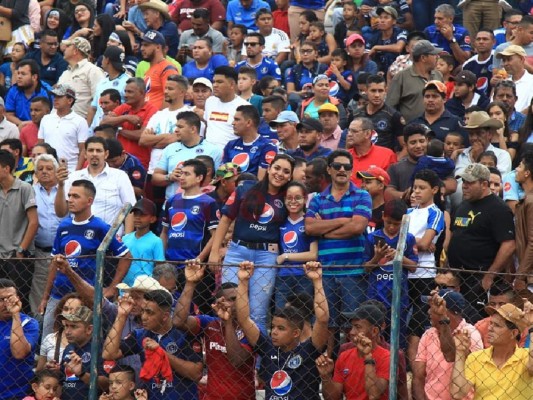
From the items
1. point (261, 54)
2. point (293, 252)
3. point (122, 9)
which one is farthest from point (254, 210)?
point (122, 9)

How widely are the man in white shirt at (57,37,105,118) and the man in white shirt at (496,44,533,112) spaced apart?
4879 millimetres

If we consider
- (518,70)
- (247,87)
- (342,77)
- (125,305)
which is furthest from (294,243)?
(342,77)

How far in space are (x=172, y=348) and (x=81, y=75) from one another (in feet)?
22.6

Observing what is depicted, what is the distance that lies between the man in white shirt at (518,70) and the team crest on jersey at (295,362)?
245 inches

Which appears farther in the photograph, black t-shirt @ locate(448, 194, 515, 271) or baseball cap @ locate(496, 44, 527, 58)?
baseball cap @ locate(496, 44, 527, 58)

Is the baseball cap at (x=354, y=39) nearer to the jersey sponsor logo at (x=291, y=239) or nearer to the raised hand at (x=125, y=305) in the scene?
the jersey sponsor logo at (x=291, y=239)

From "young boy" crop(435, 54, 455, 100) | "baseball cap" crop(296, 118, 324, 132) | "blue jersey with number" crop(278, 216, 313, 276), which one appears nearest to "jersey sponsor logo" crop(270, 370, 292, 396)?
"blue jersey with number" crop(278, 216, 313, 276)

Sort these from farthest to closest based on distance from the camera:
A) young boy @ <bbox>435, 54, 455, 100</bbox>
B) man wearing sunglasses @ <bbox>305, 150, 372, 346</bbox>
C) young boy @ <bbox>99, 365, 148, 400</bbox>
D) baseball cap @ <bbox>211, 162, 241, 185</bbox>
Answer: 1. young boy @ <bbox>435, 54, 455, 100</bbox>
2. baseball cap @ <bbox>211, 162, 241, 185</bbox>
3. man wearing sunglasses @ <bbox>305, 150, 372, 346</bbox>
4. young boy @ <bbox>99, 365, 148, 400</bbox>

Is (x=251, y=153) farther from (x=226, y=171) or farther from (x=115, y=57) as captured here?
(x=115, y=57)

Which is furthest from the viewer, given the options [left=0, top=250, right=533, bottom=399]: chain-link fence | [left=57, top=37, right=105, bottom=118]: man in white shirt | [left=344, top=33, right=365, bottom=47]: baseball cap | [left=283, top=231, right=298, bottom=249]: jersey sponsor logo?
[left=344, top=33, right=365, bottom=47]: baseball cap

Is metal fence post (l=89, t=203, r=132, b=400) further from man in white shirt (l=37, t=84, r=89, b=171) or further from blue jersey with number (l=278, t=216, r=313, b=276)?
man in white shirt (l=37, t=84, r=89, b=171)

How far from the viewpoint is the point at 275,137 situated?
14.2m

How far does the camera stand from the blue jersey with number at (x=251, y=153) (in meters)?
13.6

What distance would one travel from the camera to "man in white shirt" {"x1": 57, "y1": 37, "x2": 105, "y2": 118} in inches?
653
